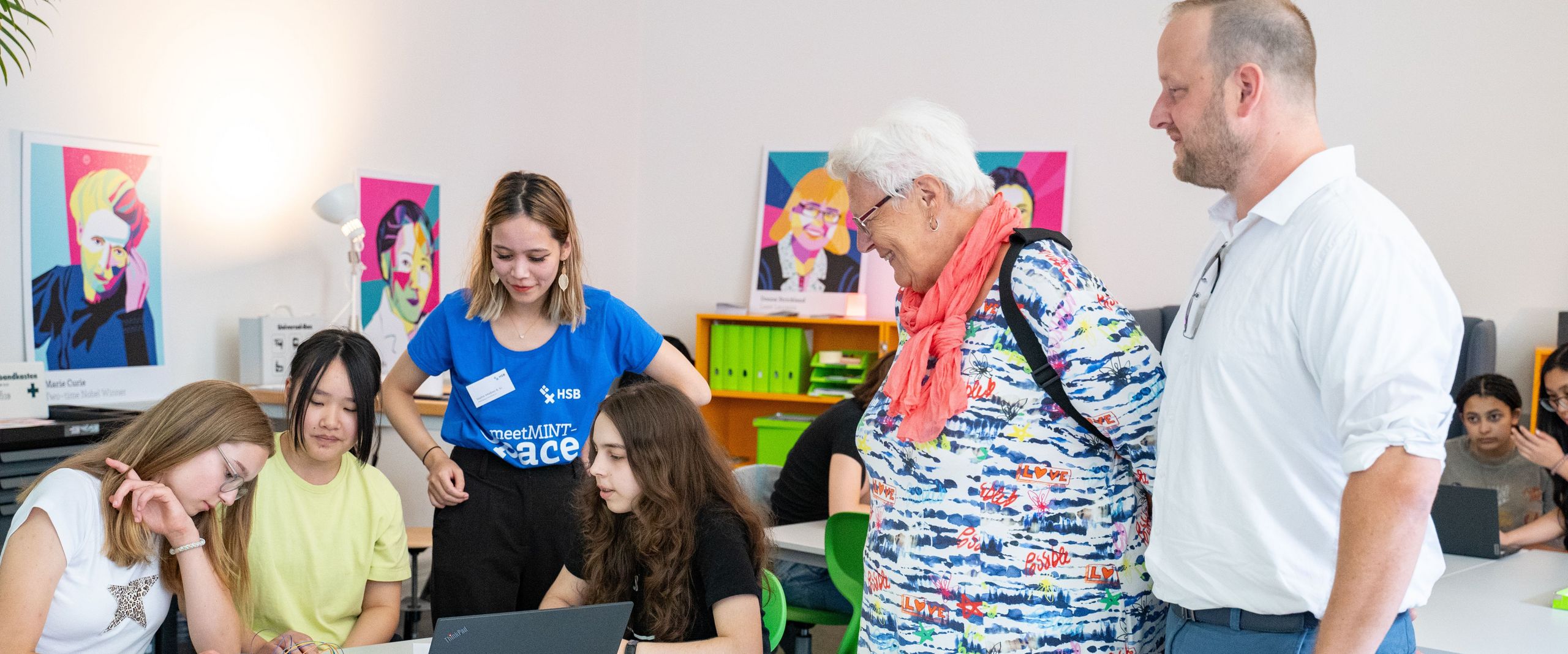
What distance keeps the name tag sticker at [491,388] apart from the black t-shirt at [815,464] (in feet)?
3.21

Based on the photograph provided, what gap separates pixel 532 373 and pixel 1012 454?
4.65 ft

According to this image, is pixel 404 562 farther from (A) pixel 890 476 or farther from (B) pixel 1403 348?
(B) pixel 1403 348

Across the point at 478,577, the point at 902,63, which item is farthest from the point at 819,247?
the point at 478,577

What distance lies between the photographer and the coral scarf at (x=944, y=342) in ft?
5.13

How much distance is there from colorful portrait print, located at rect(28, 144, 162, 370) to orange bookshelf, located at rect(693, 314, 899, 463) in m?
2.75

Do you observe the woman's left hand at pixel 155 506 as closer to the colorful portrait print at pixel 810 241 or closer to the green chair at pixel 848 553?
the green chair at pixel 848 553

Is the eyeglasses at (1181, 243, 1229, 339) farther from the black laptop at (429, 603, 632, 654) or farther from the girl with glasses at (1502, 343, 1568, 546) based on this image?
the girl with glasses at (1502, 343, 1568, 546)

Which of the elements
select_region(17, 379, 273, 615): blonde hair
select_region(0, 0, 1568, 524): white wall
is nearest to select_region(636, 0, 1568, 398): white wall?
select_region(0, 0, 1568, 524): white wall

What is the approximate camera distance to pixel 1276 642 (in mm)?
1288

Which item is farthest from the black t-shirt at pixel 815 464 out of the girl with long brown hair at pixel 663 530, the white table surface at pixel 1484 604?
the girl with long brown hair at pixel 663 530

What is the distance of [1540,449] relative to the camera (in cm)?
362

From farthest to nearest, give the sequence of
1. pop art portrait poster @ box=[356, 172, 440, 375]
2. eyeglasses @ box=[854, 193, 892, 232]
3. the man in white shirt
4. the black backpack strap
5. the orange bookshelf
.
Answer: the orange bookshelf < pop art portrait poster @ box=[356, 172, 440, 375] < eyeglasses @ box=[854, 193, 892, 232] < the black backpack strap < the man in white shirt

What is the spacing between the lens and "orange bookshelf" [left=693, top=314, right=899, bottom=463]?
5922 millimetres

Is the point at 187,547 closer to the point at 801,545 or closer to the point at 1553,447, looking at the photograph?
the point at 801,545
